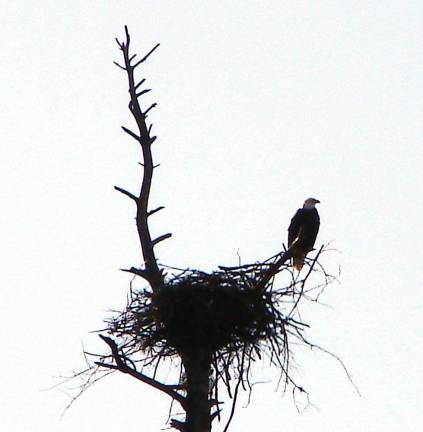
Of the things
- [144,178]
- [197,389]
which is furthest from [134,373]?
[144,178]

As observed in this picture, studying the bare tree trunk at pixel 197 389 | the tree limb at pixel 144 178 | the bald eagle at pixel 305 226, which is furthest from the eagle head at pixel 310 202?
the bare tree trunk at pixel 197 389

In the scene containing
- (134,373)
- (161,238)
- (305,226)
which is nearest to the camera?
(134,373)

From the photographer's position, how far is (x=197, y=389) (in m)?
8.47

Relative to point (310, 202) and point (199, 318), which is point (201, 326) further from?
point (310, 202)

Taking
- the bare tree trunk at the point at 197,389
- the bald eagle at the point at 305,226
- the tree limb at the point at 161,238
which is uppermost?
the bald eagle at the point at 305,226

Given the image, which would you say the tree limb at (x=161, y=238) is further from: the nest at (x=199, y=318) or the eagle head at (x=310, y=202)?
the eagle head at (x=310, y=202)

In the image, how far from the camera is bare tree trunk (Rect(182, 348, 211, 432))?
8281mm

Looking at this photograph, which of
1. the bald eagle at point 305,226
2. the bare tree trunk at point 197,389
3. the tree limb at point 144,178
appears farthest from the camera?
the bald eagle at point 305,226

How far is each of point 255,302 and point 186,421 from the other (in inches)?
43.4

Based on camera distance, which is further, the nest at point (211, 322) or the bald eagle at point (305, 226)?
the bald eagle at point (305, 226)

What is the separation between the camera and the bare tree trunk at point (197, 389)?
828 cm

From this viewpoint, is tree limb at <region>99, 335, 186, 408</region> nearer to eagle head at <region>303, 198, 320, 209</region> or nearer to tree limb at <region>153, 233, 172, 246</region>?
tree limb at <region>153, 233, 172, 246</region>

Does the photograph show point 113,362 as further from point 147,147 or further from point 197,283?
point 147,147

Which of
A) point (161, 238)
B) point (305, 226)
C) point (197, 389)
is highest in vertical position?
point (305, 226)
